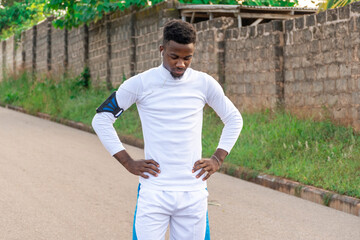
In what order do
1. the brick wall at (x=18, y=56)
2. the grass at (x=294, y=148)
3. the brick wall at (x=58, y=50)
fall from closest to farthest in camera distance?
the grass at (x=294, y=148)
the brick wall at (x=58, y=50)
the brick wall at (x=18, y=56)

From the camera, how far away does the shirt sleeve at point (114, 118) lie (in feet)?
10.1

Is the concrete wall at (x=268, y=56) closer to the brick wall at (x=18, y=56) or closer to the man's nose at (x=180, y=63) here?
the man's nose at (x=180, y=63)

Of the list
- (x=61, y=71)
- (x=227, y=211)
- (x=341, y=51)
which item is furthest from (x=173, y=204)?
(x=61, y=71)

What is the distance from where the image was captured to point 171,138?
299 cm

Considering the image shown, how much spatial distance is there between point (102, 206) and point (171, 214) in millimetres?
3692

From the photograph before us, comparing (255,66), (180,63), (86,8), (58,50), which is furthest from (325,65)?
(58,50)

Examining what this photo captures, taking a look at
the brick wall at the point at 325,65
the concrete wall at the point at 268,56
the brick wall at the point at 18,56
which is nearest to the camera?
the brick wall at the point at 325,65

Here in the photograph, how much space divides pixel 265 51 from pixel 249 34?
2.06ft

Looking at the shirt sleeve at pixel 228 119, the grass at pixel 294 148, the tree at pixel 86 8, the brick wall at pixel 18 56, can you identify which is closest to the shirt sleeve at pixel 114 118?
the shirt sleeve at pixel 228 119

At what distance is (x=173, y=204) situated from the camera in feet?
9.75

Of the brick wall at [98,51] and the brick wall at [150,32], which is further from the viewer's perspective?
the brick wall at [98,51]

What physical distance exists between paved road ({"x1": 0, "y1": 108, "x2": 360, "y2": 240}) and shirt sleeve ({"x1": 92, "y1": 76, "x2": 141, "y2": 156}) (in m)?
2.45

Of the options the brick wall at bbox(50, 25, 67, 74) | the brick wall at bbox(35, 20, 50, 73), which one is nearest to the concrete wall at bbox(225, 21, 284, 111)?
the brick wall at bbox(50, 25, 67, 74)

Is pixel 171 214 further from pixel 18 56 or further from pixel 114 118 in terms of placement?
pixel 18 56
